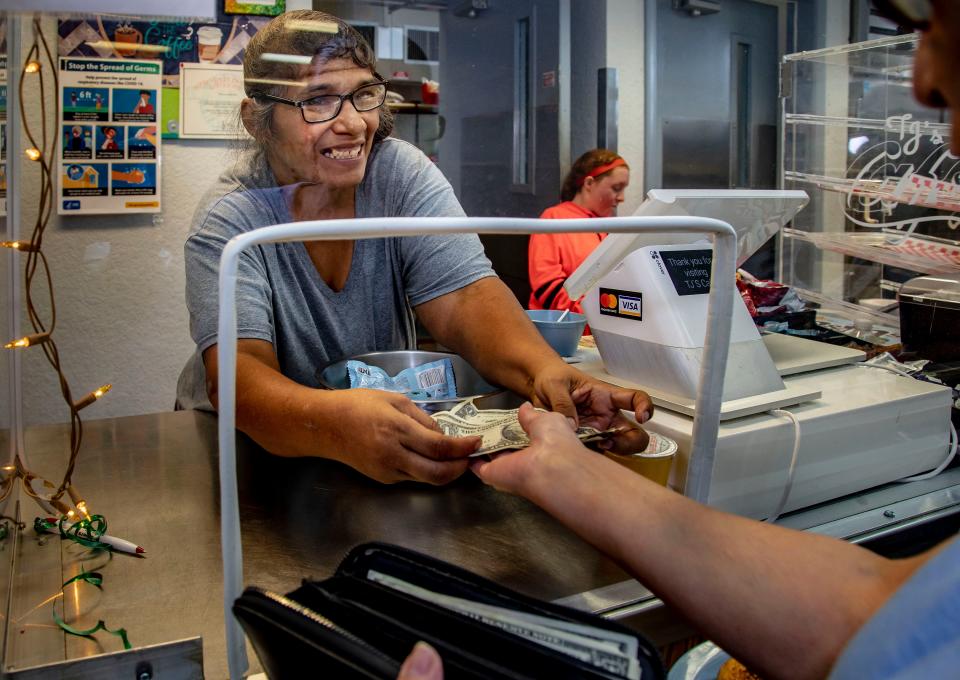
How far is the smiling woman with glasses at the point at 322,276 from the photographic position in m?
0.94

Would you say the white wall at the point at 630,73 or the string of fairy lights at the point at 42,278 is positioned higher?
the white wall at the point at 630,73

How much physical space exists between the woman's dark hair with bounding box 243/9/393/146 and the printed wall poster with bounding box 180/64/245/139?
0.07 ft

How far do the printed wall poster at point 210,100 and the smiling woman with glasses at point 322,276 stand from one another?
0.08 ft

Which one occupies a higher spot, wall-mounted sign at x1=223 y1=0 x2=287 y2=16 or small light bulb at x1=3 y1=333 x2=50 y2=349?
wall-mounted sign at x1=223 y1=0 x2=287 y2=16

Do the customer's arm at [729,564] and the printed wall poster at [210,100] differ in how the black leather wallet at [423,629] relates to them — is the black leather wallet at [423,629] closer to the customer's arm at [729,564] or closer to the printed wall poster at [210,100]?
the customer's arm at [729,564]

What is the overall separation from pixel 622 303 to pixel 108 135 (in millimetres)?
715

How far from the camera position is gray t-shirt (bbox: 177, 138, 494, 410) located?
1.03m

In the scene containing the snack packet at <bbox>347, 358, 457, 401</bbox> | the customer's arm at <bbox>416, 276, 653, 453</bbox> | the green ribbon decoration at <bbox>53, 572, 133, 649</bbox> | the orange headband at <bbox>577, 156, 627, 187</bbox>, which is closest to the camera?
the green ribbon decoration at <bbox>53, 572, 133, 649</bbox>

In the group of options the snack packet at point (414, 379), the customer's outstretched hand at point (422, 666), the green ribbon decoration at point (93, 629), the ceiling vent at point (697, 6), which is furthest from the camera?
the ceiling vent at point (697, 6)

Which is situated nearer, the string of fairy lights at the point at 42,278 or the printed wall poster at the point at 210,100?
the string of fairy lights at the point at 42,278

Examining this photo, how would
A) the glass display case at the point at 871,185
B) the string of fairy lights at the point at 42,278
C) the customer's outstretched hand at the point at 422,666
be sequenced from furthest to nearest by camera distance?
the glass display case at the point at 871,185 < the string of fairy lights at the point at 42,278 < the customer's outstretched hand at the point at 422,666

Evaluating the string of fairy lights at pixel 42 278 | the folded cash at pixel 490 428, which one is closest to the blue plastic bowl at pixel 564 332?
the folded cash at pixel 490 428

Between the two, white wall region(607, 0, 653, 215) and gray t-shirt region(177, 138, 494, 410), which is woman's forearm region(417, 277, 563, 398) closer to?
gray t-shirt region(177, 138, 494, 410)

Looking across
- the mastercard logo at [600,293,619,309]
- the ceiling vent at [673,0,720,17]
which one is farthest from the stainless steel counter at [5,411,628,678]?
the ceiling vent at [673,0,720,17]
